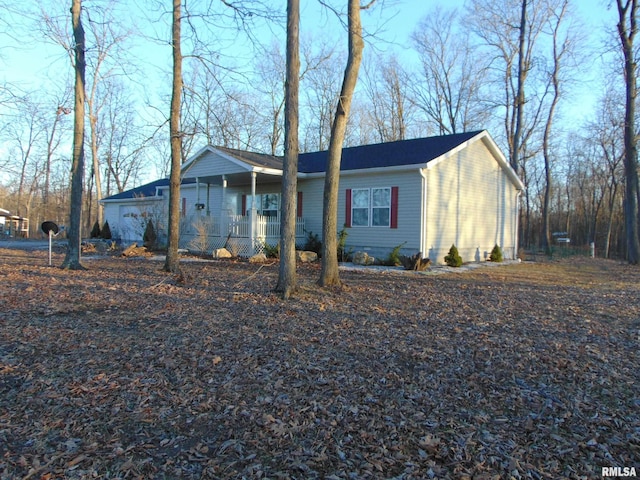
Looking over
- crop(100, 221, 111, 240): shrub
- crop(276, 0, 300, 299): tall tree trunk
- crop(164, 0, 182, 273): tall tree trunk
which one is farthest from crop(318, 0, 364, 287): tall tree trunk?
crop(100, 221, 111, 240): shrub

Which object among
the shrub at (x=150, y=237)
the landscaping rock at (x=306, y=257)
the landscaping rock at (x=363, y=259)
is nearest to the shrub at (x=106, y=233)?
the shrub at (x=150, y=237)

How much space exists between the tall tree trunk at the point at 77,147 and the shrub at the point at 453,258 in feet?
34.1

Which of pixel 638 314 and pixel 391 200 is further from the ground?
pixel 391 200

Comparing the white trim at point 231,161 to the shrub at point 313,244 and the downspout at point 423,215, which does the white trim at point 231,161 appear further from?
the downspout at point 423,215

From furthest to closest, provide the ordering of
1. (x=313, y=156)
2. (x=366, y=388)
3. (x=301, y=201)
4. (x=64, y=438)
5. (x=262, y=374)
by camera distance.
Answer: (x=313, y=156)
(x=301, y=201)
(x=262, y=374)
(x=366, y=388)
(x=64, y=438)

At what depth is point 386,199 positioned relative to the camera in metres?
13.9

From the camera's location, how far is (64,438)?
9.02 ft

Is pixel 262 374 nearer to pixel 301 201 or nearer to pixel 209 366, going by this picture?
pixel 209 366

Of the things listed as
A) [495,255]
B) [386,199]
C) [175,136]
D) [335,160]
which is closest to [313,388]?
[335,160]

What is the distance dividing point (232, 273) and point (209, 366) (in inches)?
257

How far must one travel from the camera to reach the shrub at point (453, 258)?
1355cm

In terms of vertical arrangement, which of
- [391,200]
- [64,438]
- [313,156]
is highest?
[313,156]

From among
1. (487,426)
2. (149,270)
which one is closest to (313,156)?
(149,270)

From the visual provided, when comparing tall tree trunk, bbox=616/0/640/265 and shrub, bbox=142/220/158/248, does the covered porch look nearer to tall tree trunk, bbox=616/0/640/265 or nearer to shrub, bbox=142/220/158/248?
shrub, bbox=142/220/158/248
